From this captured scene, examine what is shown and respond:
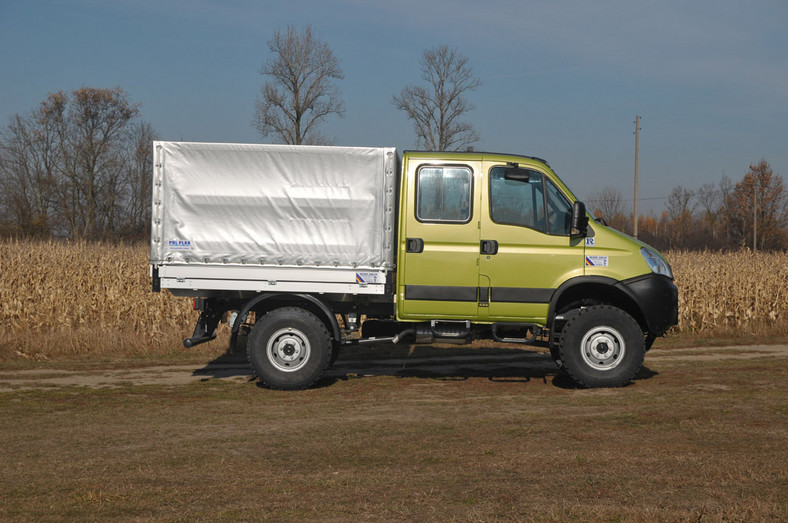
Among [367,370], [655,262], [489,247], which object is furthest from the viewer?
[367,370]

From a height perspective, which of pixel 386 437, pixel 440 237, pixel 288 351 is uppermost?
pixel 440 237

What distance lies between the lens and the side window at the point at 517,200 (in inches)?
370

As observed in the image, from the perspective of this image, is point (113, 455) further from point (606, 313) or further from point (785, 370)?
Result: point (785, 370)

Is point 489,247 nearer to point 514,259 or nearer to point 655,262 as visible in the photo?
point 514,259

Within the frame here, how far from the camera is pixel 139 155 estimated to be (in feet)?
162

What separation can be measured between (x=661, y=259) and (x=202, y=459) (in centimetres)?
641

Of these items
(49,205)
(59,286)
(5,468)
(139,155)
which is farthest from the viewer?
(139,155)

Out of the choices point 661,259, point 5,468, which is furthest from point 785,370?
point 5,468

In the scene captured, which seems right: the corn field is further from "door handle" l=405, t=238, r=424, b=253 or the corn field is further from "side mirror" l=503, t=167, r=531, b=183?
"side mirror" l=503, t=167, r=531, b=183

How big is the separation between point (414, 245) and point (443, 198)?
70 cm

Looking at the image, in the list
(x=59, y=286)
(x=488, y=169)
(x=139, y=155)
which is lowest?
(x=59, y=286)

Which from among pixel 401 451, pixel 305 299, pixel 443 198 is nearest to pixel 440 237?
pixel 443 198

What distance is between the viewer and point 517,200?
945 cm

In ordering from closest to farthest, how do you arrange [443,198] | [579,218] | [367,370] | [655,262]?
[579,218] → [443,198] → [655,262] → [367,370]
